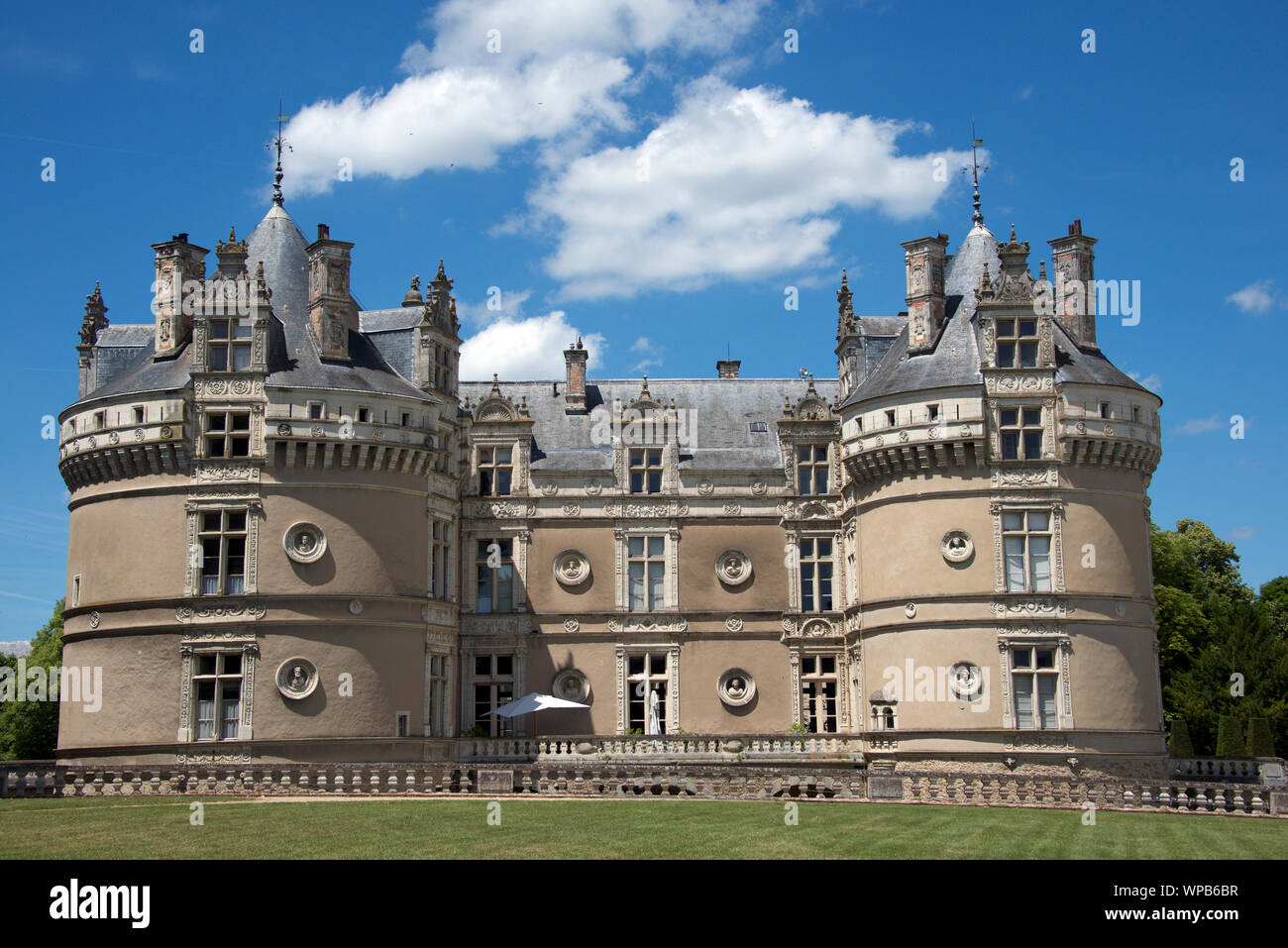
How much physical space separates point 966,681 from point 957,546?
3.69 meters

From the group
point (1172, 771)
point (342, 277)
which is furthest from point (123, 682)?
point (1172, 771)

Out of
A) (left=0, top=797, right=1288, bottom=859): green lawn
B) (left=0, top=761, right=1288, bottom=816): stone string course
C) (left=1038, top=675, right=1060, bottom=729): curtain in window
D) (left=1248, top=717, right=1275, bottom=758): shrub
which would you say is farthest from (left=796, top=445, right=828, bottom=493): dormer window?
(left=1248, top=717, right=1275, bottom=758): shrub

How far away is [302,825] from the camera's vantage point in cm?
2109

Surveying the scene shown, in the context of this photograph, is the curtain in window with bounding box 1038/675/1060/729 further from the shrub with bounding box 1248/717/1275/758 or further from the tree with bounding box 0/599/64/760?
the tree with bounding box 0/599/64/760

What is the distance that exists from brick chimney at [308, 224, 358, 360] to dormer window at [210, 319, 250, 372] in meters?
2.08

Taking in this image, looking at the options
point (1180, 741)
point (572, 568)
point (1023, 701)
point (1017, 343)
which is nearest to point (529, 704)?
point (572, 568)

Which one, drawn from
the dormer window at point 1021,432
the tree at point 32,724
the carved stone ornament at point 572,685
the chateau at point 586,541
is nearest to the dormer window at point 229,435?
the chateau at point 586,541

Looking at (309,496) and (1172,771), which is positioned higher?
(309,496)

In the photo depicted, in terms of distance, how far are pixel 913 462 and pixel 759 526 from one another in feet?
20.4

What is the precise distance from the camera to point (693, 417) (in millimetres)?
43625

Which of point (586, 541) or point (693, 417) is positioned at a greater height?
point (693, 417)

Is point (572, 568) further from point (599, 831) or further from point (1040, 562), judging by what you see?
point (599, 831)
